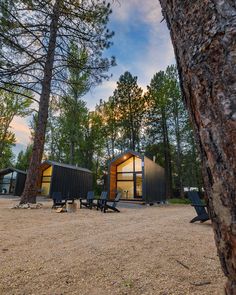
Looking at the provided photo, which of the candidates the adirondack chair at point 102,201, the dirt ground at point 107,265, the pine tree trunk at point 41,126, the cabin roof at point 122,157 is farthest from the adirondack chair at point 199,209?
the cabin roof at point 122,157

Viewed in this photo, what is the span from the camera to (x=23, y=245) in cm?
324

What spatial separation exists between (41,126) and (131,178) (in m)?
7.84

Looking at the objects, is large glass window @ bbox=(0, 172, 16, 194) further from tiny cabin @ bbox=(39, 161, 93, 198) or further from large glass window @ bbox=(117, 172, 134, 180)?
large glass window @ bbox=(117, 172, 134, 180)

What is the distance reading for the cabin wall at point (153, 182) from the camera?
13125 mm

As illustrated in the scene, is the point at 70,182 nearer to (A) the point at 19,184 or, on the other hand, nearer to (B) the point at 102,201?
(A) the point at 19,184

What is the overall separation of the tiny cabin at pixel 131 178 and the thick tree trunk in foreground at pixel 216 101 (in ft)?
42.3

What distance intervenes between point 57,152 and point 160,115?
17250 millimetres

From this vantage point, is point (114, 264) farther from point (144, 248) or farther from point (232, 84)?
point (232, 84)

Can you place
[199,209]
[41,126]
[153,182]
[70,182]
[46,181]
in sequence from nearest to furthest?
[199,209], [41,126], [153,182], [70,182], [46,181]

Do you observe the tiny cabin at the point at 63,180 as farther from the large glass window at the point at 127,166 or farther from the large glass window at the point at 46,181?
the large glass window at the point at 127,166

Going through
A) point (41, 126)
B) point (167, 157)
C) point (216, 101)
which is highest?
point (167, 157)

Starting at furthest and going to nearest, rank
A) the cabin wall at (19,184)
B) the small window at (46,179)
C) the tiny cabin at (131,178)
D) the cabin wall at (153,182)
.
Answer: the cabin wall at (19,184), the small window at (46,179), the tiny cabin at (131,178), the cabin wall at (153,182)

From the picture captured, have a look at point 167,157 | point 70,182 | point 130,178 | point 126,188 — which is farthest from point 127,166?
point 167,157

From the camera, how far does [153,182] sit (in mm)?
14305
